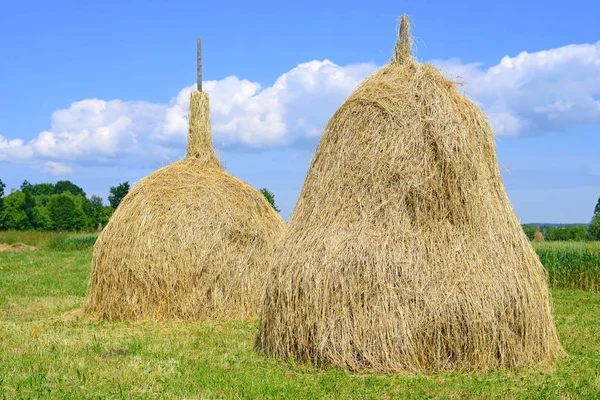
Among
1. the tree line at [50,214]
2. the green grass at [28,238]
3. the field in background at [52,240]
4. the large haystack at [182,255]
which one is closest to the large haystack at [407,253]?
the large haystack at [182,255]

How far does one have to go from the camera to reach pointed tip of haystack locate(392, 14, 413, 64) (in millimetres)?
10602

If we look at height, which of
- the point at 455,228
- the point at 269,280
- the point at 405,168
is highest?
the point at 405,168

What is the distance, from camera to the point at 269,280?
981 cm

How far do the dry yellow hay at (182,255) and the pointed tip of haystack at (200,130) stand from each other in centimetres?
110

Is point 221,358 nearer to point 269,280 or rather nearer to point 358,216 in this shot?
point 269,280

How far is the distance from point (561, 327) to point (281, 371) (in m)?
6.66

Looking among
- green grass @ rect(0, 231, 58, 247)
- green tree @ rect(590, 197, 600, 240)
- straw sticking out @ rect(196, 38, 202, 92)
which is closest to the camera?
straw sticking out @ rect(196, 38, 202, 92)

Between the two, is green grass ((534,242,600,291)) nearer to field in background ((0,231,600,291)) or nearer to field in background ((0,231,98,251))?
field in background ((0,231,600,291))

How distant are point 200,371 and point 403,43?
5.51 meters

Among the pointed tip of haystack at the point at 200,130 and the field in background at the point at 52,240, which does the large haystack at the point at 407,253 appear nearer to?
the pointed tip of haystack at the point at 200,130

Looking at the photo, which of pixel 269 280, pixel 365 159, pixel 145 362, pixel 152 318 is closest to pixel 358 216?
pixel 365 159

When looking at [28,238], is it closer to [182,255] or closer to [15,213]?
[15,213]

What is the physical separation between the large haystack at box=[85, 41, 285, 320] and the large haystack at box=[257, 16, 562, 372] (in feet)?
12.5

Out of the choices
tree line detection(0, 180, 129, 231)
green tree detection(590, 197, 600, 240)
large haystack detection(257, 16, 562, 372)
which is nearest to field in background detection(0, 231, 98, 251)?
tree line detection(0, 180, 129, 231)
